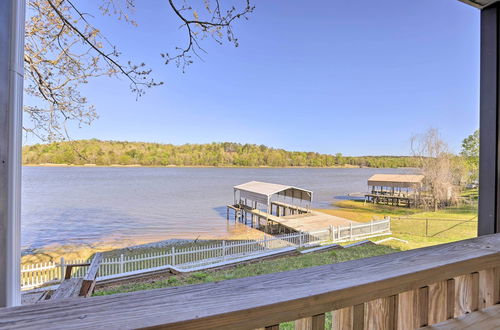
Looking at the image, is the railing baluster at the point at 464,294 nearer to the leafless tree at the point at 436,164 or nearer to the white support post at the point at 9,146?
the white support post at the point at 9,146

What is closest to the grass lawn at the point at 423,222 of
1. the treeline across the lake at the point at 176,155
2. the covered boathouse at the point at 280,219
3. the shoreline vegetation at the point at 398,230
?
the shoreline vegetation at the point at 398,230

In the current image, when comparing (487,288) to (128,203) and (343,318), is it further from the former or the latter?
(128,203)

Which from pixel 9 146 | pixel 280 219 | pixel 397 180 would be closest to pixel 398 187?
pixel 397 180

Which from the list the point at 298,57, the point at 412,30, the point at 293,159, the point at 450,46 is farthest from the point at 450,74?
the point at 293,159

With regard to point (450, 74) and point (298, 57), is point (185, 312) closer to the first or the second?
point (298, 57)

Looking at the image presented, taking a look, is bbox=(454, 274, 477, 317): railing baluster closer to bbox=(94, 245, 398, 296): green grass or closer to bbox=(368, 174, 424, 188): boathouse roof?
bbox=(94, 245, 398, 296): green grass

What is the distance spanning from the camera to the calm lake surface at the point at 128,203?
284cm

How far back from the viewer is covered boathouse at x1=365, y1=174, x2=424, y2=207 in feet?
28.9

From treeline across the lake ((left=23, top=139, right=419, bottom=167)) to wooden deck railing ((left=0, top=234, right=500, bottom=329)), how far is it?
140 cm

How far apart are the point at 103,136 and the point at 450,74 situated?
23.9ft

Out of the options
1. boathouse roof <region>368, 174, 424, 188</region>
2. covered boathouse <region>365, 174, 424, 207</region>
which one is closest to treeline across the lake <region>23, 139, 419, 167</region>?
boathouse roof <region>368, 174, 424, 188</region>

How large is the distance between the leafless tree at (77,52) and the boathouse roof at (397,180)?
902cm

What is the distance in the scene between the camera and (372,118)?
6988 mm

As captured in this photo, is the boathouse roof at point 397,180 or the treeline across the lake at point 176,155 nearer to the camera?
the treeline across the lake at point 176,155
